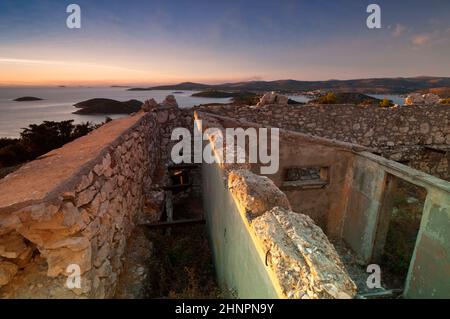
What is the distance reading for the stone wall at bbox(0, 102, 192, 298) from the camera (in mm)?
2197

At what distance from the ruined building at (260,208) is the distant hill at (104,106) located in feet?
30.9

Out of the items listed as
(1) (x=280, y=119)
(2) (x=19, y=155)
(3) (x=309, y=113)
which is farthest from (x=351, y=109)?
(2) (x=19, y=155)

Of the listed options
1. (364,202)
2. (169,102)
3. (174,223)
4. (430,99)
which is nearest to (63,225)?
(174,223)

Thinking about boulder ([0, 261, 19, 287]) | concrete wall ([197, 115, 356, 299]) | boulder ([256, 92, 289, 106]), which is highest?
boulder ([256, 92, 289, 106])

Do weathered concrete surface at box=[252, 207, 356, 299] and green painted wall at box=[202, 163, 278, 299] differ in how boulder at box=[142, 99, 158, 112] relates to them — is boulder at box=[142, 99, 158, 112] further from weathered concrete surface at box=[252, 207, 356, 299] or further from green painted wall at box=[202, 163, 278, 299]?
weathered concrete surface at box=[252, 207, 356, 299]

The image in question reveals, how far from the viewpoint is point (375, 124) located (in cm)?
930

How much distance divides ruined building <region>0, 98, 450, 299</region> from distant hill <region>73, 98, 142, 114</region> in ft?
30.9

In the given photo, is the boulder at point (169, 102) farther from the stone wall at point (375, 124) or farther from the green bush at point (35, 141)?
the green bush at point (35, 141)

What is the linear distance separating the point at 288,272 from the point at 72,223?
1.95 metres

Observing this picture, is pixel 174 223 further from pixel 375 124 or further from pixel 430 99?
pixel 430 99

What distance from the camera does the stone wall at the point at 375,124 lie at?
28.8 feet

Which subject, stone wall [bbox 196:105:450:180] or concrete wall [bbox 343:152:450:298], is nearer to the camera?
concrete wall [bbox 343:152:450:298]

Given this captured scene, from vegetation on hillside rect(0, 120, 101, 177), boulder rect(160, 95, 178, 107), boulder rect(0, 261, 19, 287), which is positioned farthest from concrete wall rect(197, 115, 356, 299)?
vegetation on hillside rect(0, 120, 101, 177)
